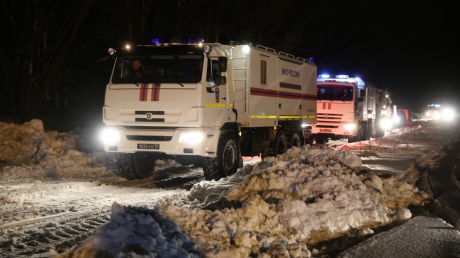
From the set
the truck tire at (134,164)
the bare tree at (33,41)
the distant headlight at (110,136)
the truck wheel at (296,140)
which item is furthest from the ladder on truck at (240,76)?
the bare tree at (33,41)

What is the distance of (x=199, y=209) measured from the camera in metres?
7.07

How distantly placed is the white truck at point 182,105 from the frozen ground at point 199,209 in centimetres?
79

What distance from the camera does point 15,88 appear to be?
2761 centimetres

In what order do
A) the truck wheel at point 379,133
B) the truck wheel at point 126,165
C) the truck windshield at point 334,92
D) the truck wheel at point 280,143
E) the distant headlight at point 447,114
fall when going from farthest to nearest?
the distant headlight at point 447,114, the truck wheel at point 379,133, the truck windshield at point 334,92, the truck wheel at point 280,143, the truck wheel at point 126,165

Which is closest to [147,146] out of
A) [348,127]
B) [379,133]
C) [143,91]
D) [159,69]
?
[143,91]

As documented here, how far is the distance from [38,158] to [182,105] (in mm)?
5607

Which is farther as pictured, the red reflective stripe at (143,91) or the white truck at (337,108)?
the white truck at (337,108)

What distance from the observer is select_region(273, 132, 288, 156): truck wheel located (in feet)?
53.3

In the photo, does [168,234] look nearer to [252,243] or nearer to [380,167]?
[252,243]

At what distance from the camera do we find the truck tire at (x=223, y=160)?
41.5 ft

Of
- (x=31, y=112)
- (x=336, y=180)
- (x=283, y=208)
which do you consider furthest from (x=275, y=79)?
(x=31, y=112)

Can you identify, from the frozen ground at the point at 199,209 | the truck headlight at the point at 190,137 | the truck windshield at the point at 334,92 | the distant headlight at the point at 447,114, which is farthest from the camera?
the distant headlight at the point at 447,114

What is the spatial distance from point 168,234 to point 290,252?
1.46 m

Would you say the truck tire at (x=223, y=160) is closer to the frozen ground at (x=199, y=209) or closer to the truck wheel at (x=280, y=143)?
the frozen ground at (x=199, y=209)
